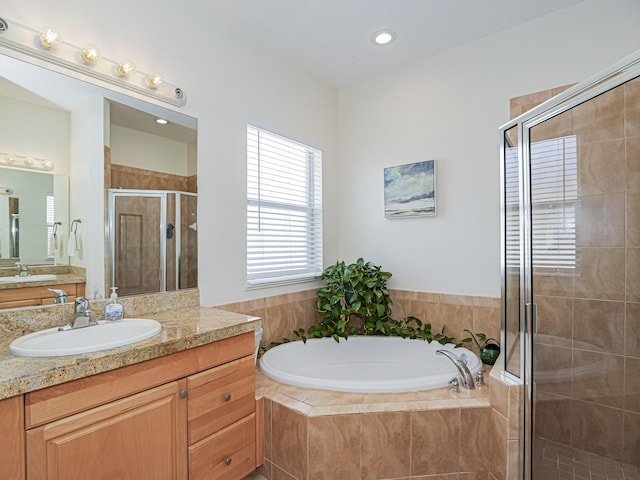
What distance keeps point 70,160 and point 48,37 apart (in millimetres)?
520

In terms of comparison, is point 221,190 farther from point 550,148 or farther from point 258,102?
point 550,148

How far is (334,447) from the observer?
166cm

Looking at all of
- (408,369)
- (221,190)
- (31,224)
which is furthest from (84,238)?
(408,369)

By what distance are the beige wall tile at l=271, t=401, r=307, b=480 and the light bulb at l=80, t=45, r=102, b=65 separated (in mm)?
1902

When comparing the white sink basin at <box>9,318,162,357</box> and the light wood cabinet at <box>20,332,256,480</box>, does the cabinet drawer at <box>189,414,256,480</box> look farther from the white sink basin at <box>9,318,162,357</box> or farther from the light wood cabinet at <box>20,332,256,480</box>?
the white sink basin at <box>9,318,162,357</box>

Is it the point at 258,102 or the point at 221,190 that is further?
the point at 258,102

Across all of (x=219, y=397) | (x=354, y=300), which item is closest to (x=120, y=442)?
(x=219, y=397)

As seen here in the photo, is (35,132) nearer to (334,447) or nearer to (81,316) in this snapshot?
(81,316)

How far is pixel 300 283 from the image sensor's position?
9.55 ft

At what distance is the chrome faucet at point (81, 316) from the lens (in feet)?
4.91

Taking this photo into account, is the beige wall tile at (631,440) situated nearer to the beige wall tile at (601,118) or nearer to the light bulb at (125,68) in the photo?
the beige wall tile at (601,118)

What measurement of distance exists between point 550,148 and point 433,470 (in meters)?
1.80

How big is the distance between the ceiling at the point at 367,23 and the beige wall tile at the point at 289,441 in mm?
2378

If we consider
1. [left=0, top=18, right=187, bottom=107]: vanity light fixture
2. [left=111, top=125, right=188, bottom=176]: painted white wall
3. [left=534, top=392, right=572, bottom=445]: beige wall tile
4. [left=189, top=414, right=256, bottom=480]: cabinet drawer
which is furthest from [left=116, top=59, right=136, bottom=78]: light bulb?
[left=534, top=392, right=572, bottom=445]: beige wall tile
